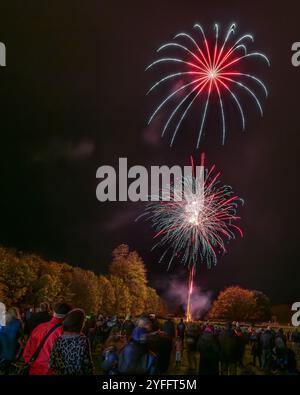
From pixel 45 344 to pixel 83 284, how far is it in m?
13.1

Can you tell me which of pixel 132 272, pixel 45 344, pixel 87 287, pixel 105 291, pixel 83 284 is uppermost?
pixel 132 272

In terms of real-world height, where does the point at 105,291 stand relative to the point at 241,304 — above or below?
above

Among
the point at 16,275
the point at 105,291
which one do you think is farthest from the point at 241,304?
the point at 16,275

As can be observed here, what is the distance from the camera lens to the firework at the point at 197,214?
17.2 meters

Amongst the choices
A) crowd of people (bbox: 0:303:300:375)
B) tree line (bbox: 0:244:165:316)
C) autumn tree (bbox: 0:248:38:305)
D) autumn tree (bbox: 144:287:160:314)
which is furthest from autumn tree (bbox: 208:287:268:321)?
autumn tree (bbox: 0:248:38:305)

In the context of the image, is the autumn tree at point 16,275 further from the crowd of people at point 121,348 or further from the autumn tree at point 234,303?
the autumn tree at point 234,303

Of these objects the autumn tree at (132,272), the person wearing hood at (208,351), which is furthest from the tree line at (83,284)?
the person wearing hood at (208,351)

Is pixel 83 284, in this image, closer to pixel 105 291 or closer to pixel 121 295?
pixel 105 291

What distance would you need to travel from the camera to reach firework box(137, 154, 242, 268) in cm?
1717

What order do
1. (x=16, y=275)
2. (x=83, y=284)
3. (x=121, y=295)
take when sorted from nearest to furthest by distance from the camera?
(x=121, y=295), (x=83, y=284), (x=16, y=275)

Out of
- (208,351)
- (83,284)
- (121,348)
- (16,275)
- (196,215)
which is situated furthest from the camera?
(16,275)

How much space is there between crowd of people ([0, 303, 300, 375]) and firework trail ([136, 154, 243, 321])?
3.16 m

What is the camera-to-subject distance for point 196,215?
56.5 feet
